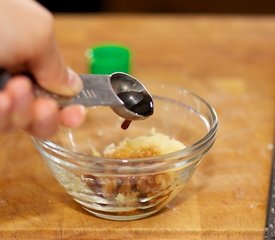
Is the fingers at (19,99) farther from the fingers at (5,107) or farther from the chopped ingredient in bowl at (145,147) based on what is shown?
the chopped ingredient in bowl at (145,147)

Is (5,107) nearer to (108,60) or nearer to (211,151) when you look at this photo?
(211,151)

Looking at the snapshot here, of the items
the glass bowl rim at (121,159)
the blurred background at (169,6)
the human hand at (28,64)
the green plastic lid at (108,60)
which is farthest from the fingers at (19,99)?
the blurred background at (169,6)

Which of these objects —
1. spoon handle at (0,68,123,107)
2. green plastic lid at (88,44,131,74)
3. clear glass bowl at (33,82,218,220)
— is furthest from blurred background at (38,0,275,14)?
spoon handle at (0,68,123,107)

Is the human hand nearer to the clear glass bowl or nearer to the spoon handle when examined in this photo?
the spoon handle

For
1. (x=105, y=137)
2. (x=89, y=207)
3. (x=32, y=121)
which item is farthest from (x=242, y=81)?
(x=32, y=121)

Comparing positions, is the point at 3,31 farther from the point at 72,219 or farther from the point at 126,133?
the point at 126,133

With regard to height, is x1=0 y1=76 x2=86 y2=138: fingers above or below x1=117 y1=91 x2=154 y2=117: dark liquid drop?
above

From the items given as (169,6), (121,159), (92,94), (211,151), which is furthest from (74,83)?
(169,6)
